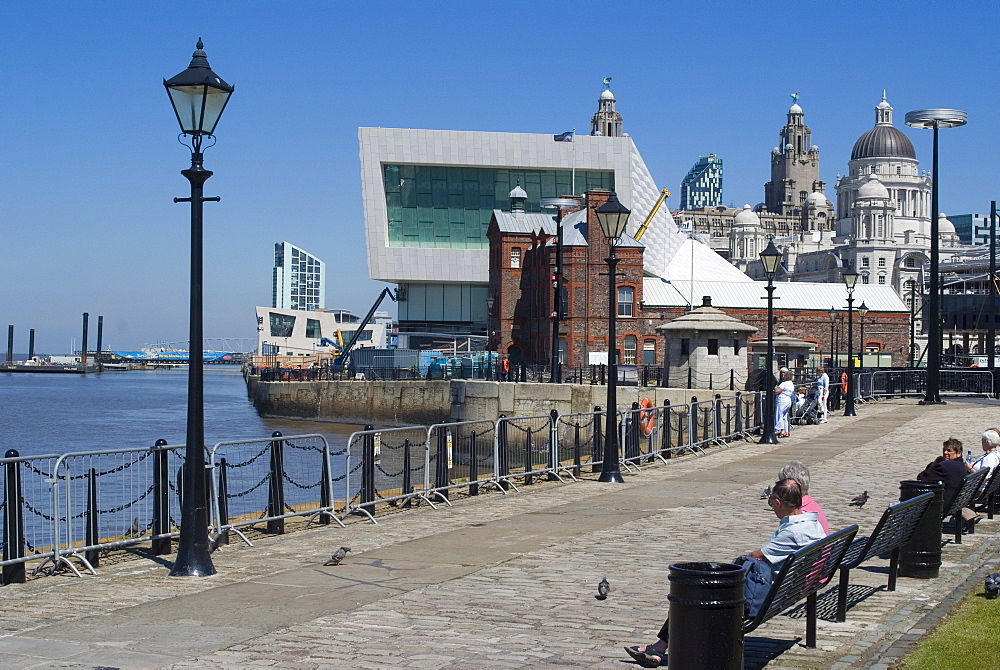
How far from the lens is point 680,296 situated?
72938 millimetres

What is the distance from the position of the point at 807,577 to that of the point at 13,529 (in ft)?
24.9

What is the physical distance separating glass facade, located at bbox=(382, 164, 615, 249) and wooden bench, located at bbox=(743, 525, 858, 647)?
80.3 metres

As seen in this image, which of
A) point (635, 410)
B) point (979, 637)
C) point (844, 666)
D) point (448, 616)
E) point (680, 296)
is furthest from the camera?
point (680, 296)

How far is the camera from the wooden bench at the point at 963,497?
480 inches

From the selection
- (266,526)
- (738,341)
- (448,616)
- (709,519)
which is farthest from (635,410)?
(738,341)

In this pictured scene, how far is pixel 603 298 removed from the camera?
66.6m

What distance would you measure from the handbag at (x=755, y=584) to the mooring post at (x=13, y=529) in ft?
23.8

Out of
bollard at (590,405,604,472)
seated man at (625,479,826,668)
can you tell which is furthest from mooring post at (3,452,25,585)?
bollard at (590,405,604,472)

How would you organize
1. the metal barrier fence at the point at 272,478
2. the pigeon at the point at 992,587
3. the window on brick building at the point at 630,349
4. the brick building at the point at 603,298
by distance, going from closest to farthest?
the pigeon at the point at 992,587 → the metal barrier fence at the point at 272,478 → the brick building at the point at 603,298 → the window on brick building at the point at 630,349

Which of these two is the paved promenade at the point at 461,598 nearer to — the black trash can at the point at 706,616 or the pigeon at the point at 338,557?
the pigeon at the point at 338,557

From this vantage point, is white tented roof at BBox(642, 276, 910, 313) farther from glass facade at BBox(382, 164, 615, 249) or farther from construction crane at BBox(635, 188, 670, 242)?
glass facade at BBox(382, 164, 615, 249)

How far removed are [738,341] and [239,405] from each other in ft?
208

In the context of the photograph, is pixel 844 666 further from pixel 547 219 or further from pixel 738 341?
pixel 547 219

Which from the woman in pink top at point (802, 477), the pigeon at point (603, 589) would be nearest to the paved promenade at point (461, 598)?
the pigeon at point (603, 589)
